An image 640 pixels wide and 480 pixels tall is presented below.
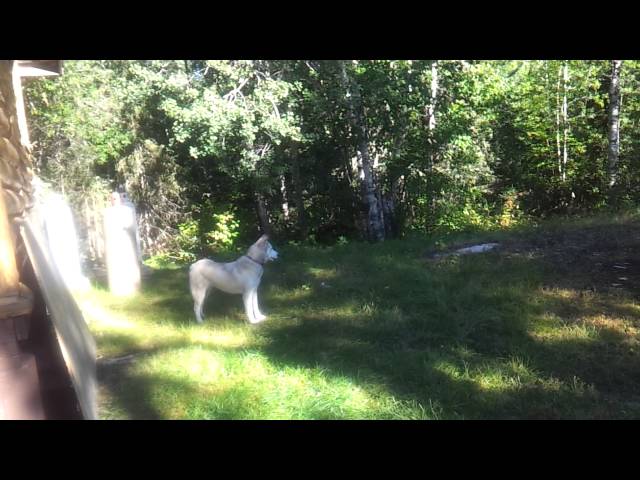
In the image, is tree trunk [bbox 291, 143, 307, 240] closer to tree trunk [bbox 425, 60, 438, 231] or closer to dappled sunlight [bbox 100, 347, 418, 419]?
tree trunk [bbox 425, 60, 438, 231]

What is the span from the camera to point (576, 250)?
27.3 feet

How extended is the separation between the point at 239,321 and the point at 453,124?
32.8 ft

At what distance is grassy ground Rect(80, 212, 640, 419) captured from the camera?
4129 millimetres

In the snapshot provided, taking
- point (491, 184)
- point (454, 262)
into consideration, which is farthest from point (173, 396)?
point (491, 184)

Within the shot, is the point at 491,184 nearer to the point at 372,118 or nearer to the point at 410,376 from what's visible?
the point at 372,118

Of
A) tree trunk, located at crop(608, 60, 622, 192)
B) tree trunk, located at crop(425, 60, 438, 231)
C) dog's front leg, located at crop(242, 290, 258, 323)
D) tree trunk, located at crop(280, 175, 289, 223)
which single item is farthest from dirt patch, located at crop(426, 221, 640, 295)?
tree trunk, located at crop(280, 175, 289, 223)

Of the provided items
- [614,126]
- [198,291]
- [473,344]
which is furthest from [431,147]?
[473,344]

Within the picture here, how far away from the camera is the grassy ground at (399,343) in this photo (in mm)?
4129

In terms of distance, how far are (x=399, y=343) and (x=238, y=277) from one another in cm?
198

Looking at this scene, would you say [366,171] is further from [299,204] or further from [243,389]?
[243,389]

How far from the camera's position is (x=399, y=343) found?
539cm

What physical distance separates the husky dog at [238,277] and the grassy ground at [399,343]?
29 cm

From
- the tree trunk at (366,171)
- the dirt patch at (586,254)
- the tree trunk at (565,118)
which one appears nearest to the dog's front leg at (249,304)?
the dirt patch at (586,254)

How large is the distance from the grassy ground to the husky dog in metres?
0.29
